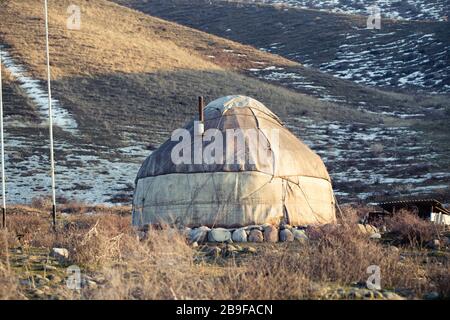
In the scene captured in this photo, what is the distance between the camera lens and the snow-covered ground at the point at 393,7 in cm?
7841

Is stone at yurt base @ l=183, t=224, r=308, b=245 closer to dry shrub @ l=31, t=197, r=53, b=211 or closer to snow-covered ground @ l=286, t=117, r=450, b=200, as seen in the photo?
dry shrub @ l=31, t=197, r=53, b=211

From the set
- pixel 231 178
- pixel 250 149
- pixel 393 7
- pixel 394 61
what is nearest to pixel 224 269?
pixel 231 178

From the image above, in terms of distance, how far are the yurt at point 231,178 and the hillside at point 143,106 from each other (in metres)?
9.91

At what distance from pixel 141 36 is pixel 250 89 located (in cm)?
1535

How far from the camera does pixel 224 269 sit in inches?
361

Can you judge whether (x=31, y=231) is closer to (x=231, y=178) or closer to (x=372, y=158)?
(x=231, y=178)

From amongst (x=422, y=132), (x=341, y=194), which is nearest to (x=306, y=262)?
(x=341, y=194)

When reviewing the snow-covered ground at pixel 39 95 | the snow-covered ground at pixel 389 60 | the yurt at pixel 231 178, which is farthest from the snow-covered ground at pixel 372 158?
the snow-covered ground at pixel 389 60

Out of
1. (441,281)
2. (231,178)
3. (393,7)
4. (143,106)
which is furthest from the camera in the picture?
(393,7)

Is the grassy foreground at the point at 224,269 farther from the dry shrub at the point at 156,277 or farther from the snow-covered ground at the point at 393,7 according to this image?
the snow-covered ground at the point at 393,7

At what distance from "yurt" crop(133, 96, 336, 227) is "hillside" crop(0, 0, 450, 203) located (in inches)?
390

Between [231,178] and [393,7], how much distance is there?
75.4 meters

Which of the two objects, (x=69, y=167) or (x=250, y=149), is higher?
(x=250, y=149)

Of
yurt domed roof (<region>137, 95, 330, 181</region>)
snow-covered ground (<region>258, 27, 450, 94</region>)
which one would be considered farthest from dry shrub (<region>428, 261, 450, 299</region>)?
snow-covered ground (<region>258, 27, 450, 94</region>)
